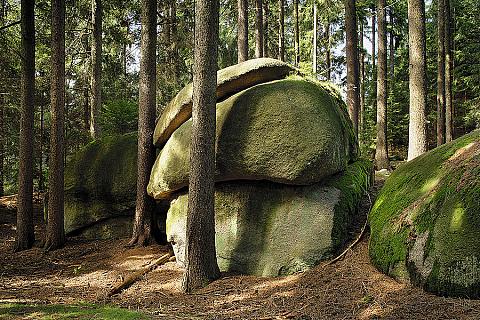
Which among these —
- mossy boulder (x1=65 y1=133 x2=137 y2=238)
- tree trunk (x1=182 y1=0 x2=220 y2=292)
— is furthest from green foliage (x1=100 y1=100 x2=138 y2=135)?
tree trunk (x1=182 y1=0 x2=220 y2=292)

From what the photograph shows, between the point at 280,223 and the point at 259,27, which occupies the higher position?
the point at 259,27

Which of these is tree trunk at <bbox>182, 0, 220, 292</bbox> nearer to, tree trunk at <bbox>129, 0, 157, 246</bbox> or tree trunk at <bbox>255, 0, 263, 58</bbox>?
tree trunk at <bbox>129, 0, 157, 246</bbox>

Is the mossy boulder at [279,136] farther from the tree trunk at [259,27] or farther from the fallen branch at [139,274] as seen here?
the tree trunk at [259,27]

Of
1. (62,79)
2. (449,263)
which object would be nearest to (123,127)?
(62,79)

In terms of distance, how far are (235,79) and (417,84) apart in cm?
486

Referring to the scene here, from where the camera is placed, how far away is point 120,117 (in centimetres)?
1617

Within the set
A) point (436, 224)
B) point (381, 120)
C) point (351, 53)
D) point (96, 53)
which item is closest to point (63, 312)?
point (436, 224)

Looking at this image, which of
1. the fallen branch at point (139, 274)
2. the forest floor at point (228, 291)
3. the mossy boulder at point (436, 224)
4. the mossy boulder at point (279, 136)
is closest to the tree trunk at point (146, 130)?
the forest floor at point (228, 291)

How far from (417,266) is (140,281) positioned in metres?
Answer: 5.66

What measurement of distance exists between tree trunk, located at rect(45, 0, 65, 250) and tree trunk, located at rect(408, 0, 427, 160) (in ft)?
32.0

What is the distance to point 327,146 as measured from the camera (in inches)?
328

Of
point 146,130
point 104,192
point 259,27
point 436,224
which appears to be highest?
point 259,27

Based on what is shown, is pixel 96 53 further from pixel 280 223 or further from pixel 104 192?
pixel 280 223

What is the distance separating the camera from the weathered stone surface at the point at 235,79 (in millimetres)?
9539
